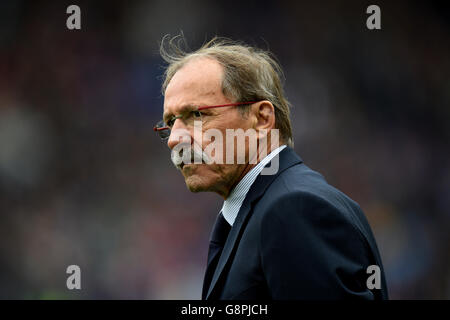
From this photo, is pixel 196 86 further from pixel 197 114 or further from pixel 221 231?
pixel 221 231

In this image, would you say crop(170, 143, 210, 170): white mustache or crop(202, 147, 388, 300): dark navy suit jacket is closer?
crop(202, 147, 388, 300): dark navy suit jacket

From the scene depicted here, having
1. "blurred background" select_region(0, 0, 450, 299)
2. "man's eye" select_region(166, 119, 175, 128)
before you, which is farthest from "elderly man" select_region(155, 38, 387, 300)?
"blurred background" select_region(0, 0, 450, 299)

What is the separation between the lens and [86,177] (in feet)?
19.0

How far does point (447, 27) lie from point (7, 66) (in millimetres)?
5333

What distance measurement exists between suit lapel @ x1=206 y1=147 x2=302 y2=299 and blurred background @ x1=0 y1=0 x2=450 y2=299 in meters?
4.23

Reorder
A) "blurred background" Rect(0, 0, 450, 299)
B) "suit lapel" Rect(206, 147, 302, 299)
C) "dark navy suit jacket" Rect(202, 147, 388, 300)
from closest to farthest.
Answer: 1. "dark navy suit jacket" Rect(202, 147, 388, 300)
2. "suit lapel" Rect(206, 147, 302, 299)
3. "blurred background" Rect(0, 0, 450, 299)

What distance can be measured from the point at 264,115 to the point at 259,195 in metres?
0.34

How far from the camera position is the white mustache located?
1.64 metres

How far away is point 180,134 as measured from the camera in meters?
1.67

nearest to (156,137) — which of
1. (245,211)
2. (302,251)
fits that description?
(245,211)

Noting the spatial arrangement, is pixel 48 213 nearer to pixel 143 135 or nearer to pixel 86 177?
pixel 86 177

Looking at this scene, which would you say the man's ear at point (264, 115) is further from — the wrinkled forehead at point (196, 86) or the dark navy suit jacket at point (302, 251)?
the dark navy suit jacket at point (302, 251)

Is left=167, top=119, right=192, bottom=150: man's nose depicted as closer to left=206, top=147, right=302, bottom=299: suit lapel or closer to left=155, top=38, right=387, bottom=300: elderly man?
left=155, top=38, right=387, bottom=300: elderly man

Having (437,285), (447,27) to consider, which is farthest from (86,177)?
(447,27)
